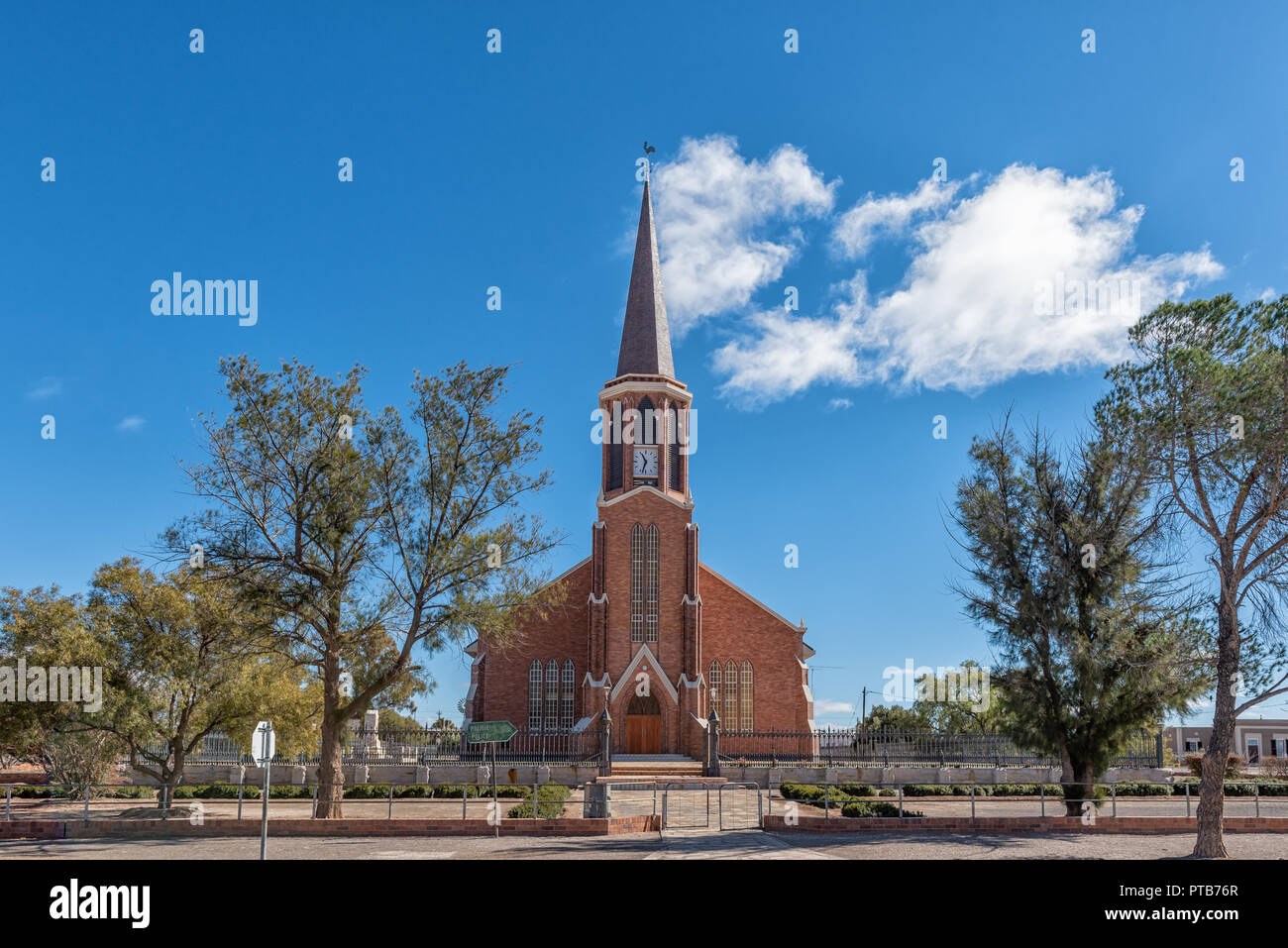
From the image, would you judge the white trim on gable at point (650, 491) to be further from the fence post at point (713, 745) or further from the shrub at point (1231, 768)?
the shrub at point (1231, 768)

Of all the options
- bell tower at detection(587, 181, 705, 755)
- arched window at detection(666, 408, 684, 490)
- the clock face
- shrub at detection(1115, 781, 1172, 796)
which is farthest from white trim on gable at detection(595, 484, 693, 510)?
shrub at detection(1115, 781, 1172, 796)

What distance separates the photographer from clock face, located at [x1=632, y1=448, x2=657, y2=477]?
47.8 meters

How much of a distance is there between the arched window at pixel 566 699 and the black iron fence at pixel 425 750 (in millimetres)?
2315

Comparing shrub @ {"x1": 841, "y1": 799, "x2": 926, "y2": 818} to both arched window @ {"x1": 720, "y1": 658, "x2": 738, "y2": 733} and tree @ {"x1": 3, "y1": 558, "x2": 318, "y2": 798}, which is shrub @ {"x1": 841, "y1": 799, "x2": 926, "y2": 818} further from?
arched window @ {"x1": 720, "y1": 658, "x2": 738, "y2": 733}

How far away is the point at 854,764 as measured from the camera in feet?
122

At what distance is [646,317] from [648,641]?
54.9 ft

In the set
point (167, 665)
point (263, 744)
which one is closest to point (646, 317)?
point (167, 665)

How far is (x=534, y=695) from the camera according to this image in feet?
148

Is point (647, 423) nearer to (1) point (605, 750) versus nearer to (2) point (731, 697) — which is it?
(2) point (731, 697)
